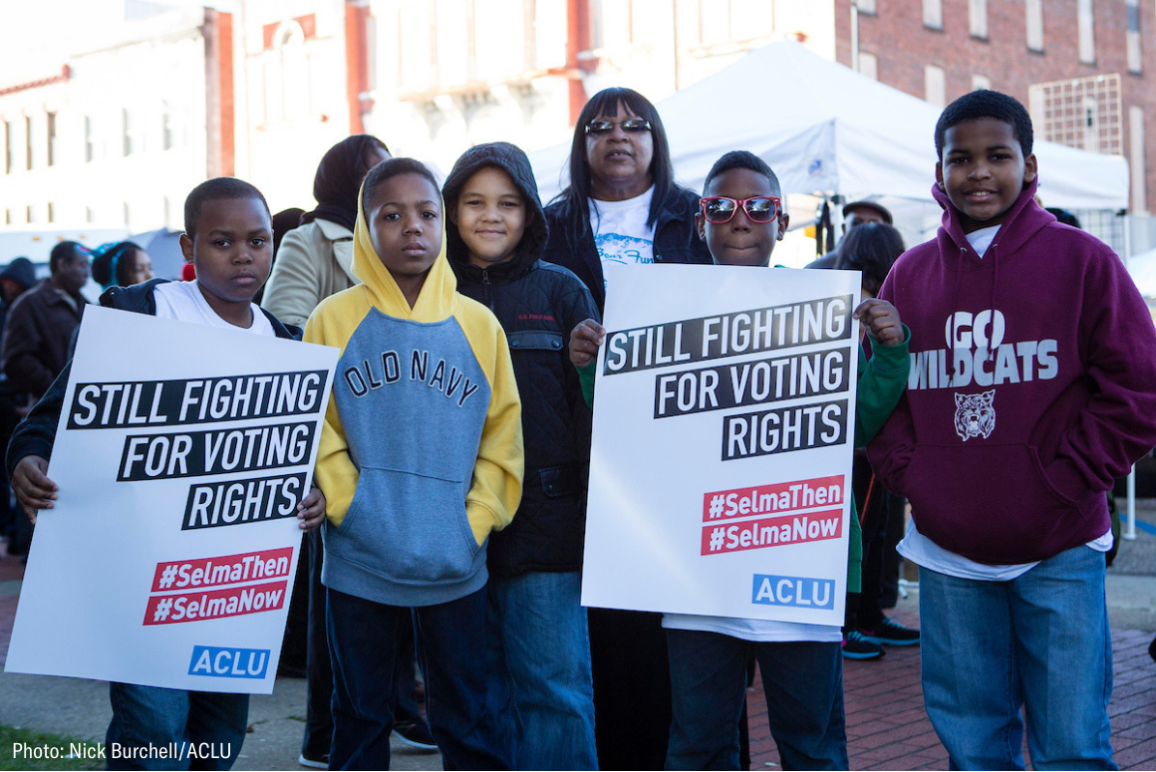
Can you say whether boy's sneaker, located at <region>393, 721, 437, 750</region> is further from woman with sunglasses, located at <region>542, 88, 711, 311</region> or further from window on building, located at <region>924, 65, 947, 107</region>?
window on building, located at <region>924, 65, 947, 107</region>

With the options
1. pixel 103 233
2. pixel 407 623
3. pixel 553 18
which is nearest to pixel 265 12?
pixel 553 18

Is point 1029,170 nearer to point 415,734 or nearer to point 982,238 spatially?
point 982,238

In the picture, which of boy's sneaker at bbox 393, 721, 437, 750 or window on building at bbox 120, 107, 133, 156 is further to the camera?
window on building at bbox 120, 107, 133, 156

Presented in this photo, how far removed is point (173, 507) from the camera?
2.54 meters

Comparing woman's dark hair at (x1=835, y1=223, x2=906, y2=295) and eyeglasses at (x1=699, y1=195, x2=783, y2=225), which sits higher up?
woman's dark hair at (x1=835, y1=223, x2=906, y2=295)

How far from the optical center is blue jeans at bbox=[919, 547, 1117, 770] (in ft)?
7.79

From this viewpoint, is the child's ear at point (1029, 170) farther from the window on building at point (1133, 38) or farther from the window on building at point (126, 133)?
the window on building at point (126, 133)

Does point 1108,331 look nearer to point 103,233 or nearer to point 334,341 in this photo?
point 334,341

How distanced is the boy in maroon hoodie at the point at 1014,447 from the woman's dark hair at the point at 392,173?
1165 millimetres

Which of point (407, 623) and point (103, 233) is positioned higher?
point (103, 233)

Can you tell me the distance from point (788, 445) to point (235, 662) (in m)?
1.28

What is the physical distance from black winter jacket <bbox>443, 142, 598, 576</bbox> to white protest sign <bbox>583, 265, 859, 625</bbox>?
248 mm

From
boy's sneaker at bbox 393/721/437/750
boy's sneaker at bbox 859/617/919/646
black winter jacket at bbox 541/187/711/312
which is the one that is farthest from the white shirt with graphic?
boy's sneaker at bbox 859/617/919/646

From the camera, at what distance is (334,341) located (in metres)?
2.71
